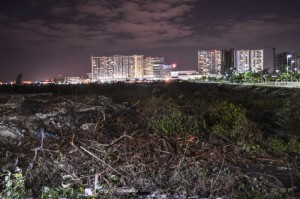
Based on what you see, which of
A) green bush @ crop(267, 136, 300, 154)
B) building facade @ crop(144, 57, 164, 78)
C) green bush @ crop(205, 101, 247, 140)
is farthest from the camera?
building facade @ crop(144, 57, 164, 78)

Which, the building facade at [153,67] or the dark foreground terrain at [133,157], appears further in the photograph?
the building facade at [153,67]

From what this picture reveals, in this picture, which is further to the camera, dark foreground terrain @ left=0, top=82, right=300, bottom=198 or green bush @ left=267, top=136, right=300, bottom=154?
green bush @ left=267, top=136, right=300, bottom=154

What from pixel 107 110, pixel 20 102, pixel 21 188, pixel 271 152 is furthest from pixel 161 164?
pixel 20 102

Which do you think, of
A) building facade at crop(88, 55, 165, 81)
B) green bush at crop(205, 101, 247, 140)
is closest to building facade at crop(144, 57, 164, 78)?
building facade at crop(88, 55, 165, 81)

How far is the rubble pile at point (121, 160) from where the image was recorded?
6.15 m

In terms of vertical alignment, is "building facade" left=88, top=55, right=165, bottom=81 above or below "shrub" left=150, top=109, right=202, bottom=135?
above

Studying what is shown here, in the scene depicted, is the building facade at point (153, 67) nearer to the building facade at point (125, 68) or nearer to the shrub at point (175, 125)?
the building facade at point (125, 68)

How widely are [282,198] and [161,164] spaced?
8.08 feet


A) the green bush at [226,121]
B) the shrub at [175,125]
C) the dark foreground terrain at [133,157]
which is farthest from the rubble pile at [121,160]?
the green bush at [226,121]

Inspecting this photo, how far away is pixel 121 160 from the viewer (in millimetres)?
7059

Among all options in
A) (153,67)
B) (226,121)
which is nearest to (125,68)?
(153,67)

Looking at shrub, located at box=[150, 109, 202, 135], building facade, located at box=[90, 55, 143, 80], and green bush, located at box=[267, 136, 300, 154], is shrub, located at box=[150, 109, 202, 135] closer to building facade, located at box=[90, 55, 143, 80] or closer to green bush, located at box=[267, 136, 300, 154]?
green bush, located at box=[267, 136, 300, 154]

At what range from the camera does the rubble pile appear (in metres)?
6.15

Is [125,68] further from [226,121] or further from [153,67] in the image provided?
[226,121]
